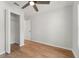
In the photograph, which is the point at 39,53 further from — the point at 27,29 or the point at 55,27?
the point at 27,29

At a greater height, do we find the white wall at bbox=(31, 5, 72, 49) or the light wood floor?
the white wall at bbox=(31, 5, 72, 49)

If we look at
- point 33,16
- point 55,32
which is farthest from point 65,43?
point 33,16

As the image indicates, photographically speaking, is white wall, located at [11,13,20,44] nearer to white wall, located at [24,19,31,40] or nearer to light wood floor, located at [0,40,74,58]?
white wall, located at [24,19,31,40]

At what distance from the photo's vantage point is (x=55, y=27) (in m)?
4.71

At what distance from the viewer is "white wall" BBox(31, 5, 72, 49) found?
4.11m

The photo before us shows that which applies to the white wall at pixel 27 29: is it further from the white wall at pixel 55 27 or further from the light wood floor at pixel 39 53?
the light wood floor at pixel 39 53

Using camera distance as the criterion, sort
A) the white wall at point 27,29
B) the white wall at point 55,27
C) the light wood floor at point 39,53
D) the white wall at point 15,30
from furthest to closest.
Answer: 1. the white wall at point 27,29
2. the white wall at point 15,30
3. the white wall at point 55,27
4. the light wood floor at point 39,53

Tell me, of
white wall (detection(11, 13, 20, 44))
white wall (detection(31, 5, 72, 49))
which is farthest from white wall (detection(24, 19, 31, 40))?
white wall (detection(11, 13, 20, 44))

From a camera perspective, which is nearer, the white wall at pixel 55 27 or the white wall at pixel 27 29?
the white wall at pixel 55 27

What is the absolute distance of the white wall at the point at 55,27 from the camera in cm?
411

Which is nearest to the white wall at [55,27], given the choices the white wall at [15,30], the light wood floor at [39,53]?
the light wood floor at [39,53]

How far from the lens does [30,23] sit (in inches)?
263

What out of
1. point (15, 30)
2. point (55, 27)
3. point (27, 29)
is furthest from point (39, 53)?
point (27, 29)

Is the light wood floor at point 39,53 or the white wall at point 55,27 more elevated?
the white wall at point 55,27
